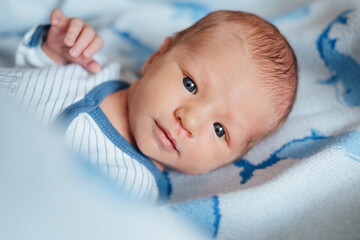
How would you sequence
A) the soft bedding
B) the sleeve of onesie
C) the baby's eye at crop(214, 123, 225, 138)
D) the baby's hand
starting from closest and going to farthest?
Answer: the soft bedding → the baby's eye at crop(214, 123, 225, 138) → the baby's hand → the sleeve of onesie

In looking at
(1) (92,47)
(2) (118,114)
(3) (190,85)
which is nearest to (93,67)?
(1) (92,47)

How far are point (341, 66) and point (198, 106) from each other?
0.44 meters

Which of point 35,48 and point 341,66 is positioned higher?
point 341,66

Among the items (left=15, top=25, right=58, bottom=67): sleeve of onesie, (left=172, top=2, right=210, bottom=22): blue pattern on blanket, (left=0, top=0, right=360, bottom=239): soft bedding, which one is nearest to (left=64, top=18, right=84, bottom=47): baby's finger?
(left=15, top=25, right=58, bottom=67): sleeve of onesie

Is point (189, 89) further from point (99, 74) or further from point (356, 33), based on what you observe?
point (356, 33)

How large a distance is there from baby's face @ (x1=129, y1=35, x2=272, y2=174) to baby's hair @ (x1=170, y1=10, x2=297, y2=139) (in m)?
0.03

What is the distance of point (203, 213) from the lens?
790 mm

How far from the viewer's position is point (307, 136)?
958mm

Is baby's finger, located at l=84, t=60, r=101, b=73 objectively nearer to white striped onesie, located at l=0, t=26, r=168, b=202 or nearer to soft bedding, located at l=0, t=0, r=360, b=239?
white striped onesie, located at l=0, t=26, r=168, b=202

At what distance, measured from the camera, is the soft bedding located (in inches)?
30.6

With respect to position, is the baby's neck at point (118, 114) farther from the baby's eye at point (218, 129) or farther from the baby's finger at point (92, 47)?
the baby's eye at point (218, 129)

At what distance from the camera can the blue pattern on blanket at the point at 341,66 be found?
3.22ft

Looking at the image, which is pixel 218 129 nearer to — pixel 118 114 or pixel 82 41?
pixel 118 114

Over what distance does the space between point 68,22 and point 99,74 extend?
0.17 metres
